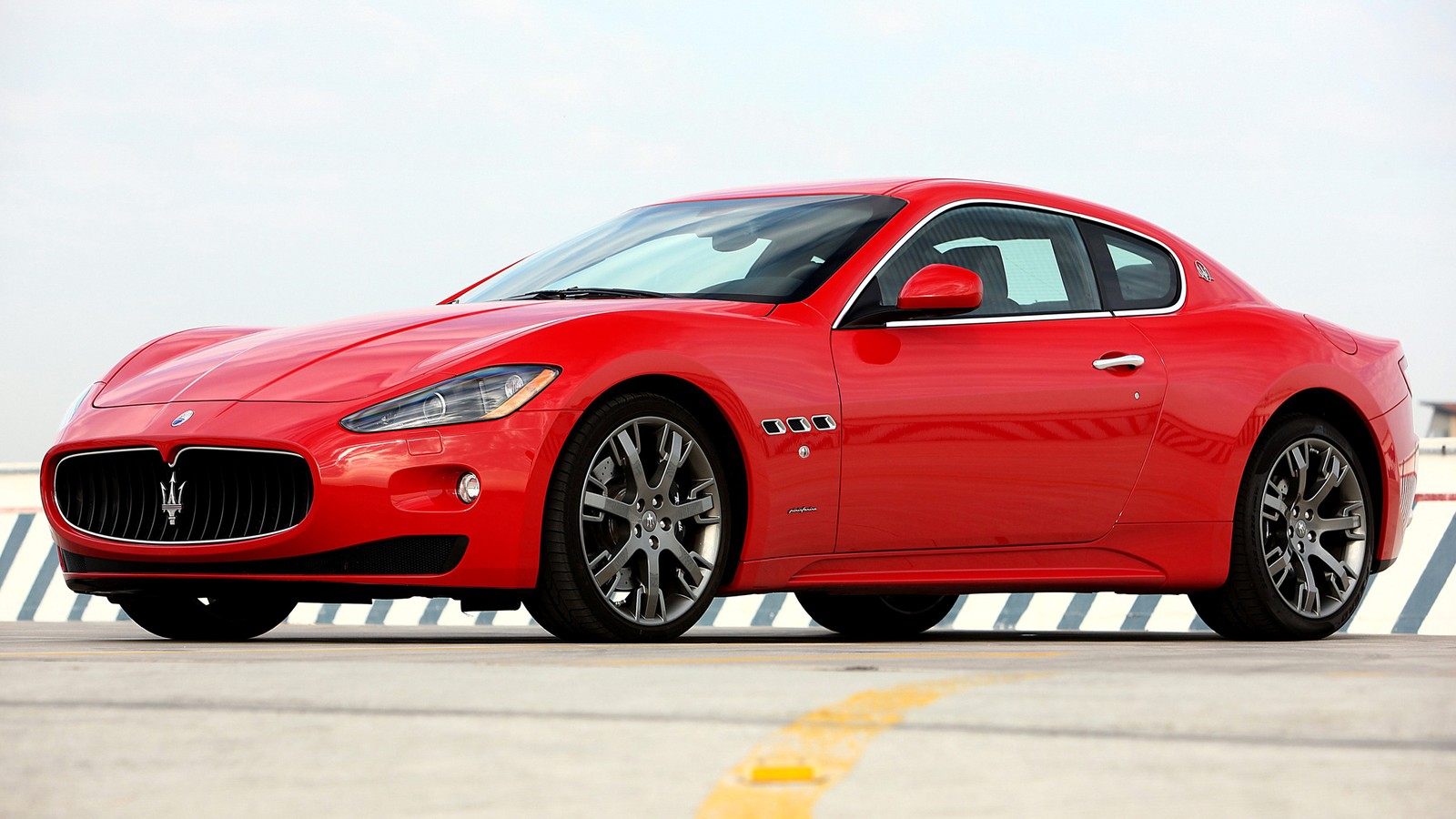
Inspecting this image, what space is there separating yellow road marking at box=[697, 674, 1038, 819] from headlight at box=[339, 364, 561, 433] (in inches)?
83.2

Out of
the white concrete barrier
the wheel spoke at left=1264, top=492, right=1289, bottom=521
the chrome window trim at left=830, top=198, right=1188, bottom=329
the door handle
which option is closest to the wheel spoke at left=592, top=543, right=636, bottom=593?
the chrome window trim at left=830, top=198, right=1188, bottom=329

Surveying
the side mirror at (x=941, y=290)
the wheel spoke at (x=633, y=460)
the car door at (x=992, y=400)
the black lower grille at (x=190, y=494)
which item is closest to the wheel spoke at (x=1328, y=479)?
the car door at (x=992, y=400)

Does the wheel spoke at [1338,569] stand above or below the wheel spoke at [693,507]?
below

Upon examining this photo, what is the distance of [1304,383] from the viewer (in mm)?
7574

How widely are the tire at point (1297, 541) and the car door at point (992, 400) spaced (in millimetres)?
681

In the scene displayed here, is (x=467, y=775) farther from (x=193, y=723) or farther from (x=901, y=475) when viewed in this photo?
(x=901, y=475)

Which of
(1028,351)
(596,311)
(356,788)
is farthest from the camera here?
(1028,351)

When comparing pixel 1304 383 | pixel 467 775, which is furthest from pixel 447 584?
pixel 1304 383

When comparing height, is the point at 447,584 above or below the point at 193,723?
below

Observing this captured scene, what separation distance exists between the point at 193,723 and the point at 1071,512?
→ 13.4 ft

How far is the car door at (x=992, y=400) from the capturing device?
6.44 m

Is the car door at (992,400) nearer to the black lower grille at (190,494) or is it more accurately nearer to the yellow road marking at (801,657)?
the yellow road marking at (801,657)

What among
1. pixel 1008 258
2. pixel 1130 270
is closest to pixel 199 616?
pixel 1008 258

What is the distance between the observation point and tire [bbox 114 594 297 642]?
23.3 ft
